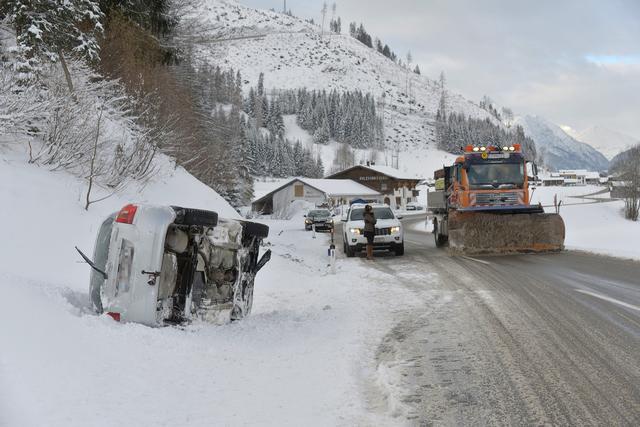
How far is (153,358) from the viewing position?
460cm

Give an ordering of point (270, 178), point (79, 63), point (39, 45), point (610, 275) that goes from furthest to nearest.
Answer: point (270, 178), point (79, 63), point (39, 45), point (610, 275)

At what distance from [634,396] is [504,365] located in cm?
121

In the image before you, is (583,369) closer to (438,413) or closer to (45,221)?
(438,413)

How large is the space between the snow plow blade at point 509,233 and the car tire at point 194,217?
12.9 m

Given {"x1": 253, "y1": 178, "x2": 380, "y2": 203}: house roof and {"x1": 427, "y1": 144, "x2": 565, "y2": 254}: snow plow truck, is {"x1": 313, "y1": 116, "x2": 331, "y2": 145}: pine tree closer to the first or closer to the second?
{"x1": 253, "y1": 178, "x2": 380, "y2": 203}: house roof

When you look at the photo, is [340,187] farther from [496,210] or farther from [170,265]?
[170,265]

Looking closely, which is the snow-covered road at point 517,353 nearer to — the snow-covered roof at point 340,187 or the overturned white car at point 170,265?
the overturned white car at point 170,265

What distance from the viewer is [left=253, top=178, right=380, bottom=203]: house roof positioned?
3433 inches

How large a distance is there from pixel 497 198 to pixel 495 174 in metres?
0.87

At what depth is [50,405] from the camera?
3.25 meters

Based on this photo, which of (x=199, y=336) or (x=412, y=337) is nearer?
(x=199, y=336)

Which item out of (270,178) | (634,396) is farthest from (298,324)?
(270,178)

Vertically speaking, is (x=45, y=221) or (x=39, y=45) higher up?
(x=39, y=45)

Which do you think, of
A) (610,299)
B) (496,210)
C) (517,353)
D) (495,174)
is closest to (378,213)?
(496,210)
